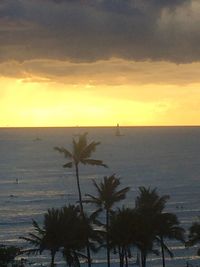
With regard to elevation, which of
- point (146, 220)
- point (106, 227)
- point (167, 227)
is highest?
point (146, 220)

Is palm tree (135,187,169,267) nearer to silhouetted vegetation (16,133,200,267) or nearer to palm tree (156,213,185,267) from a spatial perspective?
silhouetted vegetation (16,133,200,267)

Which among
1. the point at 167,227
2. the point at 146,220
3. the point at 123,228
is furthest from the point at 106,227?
the point at 167,227

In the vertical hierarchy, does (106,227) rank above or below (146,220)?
below

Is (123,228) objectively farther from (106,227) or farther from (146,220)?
(106,227)

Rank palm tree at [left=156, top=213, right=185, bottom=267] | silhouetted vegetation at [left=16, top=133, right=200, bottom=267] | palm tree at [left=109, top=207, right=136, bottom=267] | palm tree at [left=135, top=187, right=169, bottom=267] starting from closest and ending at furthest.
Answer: silhouetted vegetation at [left=16, top=133, right=200, bottom=267] → palm tree at [left=109, top=207, right=136, bottom=267] → palm tree at [left=135, top=187, right=169, bottom=267] → palm tree at [left=156, top=213, right=185, bottom=267]

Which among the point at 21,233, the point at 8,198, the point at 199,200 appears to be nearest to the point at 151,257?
the point at 21,233

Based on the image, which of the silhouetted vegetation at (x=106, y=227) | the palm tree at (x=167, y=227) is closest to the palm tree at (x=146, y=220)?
the silhouetted vegetation at (x=106, y=227)

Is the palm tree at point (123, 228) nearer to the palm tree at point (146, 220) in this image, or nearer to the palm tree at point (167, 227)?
the palm tree at point (146, 220)

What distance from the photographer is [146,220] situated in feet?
202

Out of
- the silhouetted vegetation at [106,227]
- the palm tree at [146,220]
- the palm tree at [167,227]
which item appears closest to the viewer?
the silhouetted vegetation at [106,227]

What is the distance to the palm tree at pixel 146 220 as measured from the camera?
59.1 m

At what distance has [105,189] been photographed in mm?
63875

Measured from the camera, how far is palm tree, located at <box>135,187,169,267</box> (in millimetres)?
59078

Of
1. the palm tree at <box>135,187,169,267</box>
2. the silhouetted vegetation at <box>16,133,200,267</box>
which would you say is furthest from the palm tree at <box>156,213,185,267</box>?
the palm tree at <box>135,187,169,267</box>
